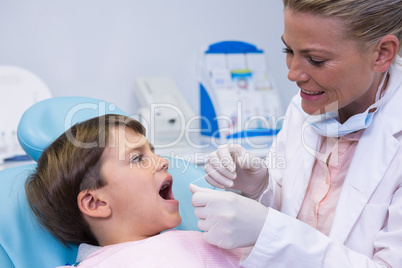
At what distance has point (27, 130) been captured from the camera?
1352 millimetres

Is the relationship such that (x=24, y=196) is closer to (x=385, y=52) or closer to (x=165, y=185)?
(x=165, y=185)

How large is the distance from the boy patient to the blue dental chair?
36mm

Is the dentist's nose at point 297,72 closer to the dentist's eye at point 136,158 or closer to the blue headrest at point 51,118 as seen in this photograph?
the dentist's eye at point 136,158

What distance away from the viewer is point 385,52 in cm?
102

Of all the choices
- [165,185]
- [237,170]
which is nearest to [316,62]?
[237,170]

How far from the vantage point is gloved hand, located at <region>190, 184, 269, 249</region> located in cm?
96

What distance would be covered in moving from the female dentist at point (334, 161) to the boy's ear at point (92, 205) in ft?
1.04

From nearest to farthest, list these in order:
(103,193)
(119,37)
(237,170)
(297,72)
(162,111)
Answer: (297,72), (103,193), (237,170), (162,111), (119,37)

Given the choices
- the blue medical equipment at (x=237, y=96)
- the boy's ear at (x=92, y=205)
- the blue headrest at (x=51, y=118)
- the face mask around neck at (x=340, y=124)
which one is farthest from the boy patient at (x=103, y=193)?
the blue medical equipment at (x=237, y=96)

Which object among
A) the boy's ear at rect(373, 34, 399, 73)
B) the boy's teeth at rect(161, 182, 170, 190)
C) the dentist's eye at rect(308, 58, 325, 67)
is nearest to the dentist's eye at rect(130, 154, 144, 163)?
the boy's teeth at rect(161, 182, 170, 190)

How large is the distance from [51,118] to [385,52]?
43.0 inches

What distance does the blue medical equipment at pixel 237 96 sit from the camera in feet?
8.23

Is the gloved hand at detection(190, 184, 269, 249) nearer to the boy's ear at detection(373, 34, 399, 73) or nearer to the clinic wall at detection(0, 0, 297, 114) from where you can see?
the boy's ear at detection(373, 34, 399, 73)

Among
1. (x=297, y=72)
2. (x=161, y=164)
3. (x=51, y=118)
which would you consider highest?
(x=297, y=72)
